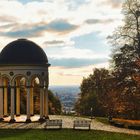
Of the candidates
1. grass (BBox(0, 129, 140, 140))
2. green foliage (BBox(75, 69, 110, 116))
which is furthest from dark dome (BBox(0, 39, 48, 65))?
green foliage (BBox(75, 69, 110, 116))

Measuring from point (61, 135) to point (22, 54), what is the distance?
42.8 ft

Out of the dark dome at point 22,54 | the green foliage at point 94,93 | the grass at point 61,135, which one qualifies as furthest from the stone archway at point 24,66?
the green foliage at point 94,93

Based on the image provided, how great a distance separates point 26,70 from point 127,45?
13.5m

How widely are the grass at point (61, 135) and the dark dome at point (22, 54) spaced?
982 centimetres

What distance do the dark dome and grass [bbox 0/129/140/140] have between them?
387 inches

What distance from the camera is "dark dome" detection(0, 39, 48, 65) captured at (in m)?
46.9

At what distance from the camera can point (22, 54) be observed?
46812 millimetres

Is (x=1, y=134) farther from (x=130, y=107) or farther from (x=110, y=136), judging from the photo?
(x=130, y=107)

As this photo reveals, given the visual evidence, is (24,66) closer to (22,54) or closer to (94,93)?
(22,54)

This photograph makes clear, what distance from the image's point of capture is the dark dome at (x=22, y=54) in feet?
154

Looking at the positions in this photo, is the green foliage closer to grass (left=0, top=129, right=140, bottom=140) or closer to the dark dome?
the dark dome

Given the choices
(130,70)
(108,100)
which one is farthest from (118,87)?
(108,100)

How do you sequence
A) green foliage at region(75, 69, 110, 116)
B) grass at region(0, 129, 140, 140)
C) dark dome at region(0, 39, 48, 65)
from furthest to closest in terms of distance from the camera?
green foliage at region(75, 69, 110, 116), dark dome at region(0, 39, 48, 65), grass at region(0, 129, 140, 140)

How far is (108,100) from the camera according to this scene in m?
60.9
